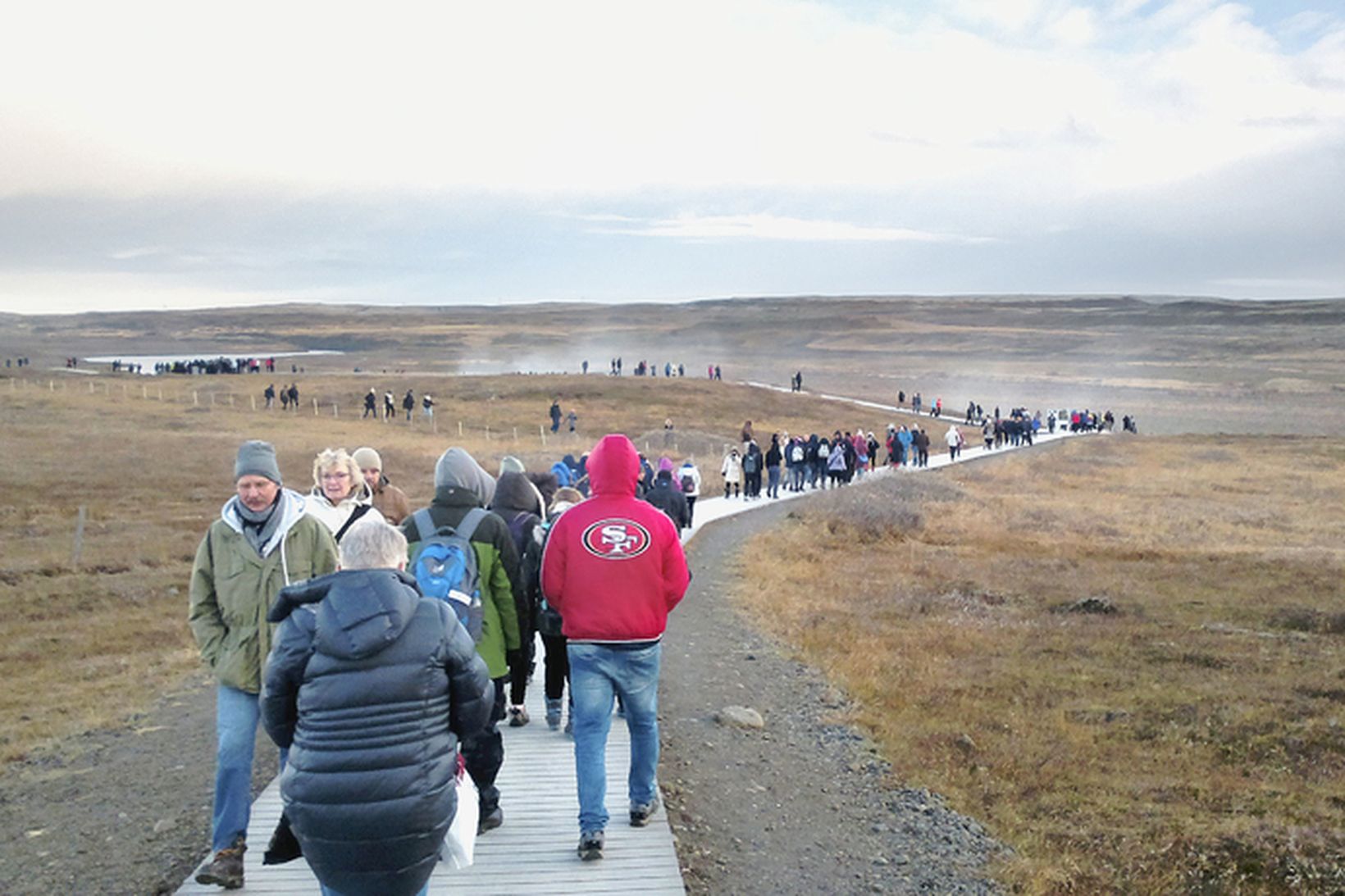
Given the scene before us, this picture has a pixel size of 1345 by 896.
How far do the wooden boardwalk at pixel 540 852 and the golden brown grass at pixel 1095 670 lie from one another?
8.31 feet

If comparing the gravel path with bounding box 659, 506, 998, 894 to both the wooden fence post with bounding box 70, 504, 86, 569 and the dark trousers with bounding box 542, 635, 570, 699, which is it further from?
the wooden fence post with bounding box 70, 504, 86, 569

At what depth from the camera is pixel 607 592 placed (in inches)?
221

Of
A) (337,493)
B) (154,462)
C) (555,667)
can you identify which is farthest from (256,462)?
(154,462)

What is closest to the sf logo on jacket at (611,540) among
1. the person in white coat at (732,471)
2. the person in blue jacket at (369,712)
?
the person in blue jacket at (369,712)

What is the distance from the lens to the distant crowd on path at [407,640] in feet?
12.2

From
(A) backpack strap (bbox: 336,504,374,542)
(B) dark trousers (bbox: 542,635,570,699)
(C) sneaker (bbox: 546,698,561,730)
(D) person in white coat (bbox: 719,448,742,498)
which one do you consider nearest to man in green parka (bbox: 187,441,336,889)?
(A) backpack strap (bbox: 336,504,374,542)

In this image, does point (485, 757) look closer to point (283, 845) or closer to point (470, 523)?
point (470, 523)

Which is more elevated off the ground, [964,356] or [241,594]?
[241,594]

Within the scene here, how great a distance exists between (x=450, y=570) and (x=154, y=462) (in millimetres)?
32413

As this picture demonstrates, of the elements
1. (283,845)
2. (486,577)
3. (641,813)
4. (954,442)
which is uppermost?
(486,577)

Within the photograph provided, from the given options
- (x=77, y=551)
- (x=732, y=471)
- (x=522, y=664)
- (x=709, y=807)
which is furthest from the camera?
(x=732, y=471)

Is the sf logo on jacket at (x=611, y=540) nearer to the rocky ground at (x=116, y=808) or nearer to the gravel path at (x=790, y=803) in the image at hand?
the gravel path at (x=790, y=803)

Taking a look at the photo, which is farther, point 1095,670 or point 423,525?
point 1095,670

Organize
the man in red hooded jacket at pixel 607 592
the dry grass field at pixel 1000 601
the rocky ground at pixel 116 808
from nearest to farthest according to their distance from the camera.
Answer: the man in red hooded jacket at pixel 607 592 → the rocky ground at pixel 116 808 → the dry grass field at pixel 1000 601
